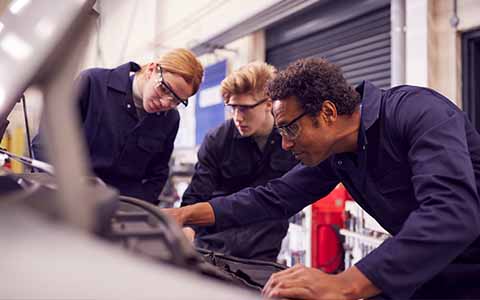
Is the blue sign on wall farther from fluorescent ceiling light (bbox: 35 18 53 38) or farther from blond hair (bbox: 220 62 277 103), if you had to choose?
fluorescent ceiling light (bbox: 35 18 53 38)

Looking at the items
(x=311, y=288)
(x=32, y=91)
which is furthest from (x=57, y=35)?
(x=311, y=288)

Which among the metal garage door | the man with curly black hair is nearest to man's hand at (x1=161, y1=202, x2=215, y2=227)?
the man with curly black hair

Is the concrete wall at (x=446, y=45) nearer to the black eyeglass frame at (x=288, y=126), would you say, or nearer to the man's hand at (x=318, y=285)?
the black eyeglass frame at (x=288, y=126)

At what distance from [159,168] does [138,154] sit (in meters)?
0.19

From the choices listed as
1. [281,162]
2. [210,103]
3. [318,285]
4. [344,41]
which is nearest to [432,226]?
[318,285]

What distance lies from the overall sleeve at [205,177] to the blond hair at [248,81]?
21 cm

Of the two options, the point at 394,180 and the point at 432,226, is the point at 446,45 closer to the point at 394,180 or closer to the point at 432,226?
the point at 394,180

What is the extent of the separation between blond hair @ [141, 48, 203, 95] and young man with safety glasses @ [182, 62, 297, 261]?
18cm

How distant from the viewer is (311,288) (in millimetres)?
806

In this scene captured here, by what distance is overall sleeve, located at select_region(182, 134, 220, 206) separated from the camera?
1754mm

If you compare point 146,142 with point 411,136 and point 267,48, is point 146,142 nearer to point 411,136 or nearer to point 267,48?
point 411,136

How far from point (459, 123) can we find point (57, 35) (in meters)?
0.81

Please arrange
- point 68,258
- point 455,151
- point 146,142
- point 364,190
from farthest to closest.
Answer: point 146,142
point 364,190
point 455,151
point 68,258

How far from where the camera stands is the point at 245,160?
185 centimetres
